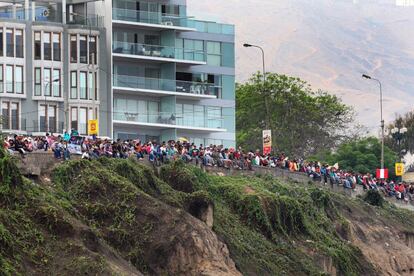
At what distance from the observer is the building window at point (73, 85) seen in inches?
4897

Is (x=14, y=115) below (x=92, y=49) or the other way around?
below

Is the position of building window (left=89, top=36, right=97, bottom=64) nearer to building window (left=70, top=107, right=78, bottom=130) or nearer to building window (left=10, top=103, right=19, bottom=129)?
building window (left=70, top=107, right=78, bottom=130)

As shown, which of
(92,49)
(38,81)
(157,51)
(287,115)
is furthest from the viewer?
(287,115)

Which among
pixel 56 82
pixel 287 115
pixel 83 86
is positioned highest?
pixel 56 82

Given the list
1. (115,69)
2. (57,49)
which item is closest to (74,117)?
(57,49)

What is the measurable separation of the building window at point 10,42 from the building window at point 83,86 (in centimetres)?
595

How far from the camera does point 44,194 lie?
73.6 meters

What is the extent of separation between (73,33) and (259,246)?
39346mm

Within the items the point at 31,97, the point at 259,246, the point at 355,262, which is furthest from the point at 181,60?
the point at 259,246

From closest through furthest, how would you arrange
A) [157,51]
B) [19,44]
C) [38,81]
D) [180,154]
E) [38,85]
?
[180,154]
[19,44]
[38,85]
[38,81]
[157,51]

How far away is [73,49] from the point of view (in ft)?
408

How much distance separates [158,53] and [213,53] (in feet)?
23.4

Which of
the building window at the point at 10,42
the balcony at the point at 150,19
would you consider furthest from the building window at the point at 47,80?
the balcony at the point at 150,19

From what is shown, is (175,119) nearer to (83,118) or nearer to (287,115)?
(83,118)
